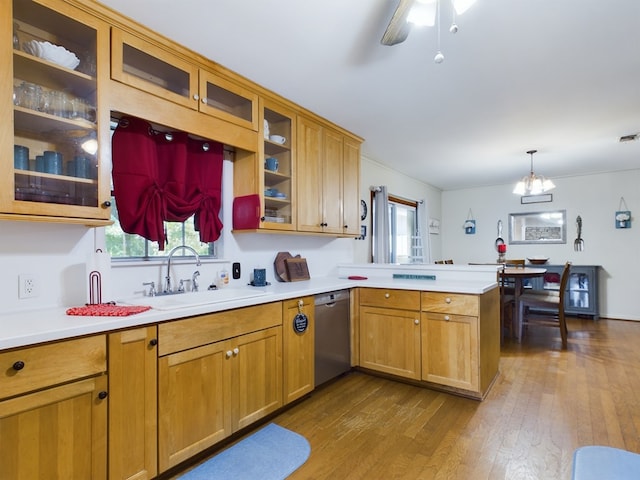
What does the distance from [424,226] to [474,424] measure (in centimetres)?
400

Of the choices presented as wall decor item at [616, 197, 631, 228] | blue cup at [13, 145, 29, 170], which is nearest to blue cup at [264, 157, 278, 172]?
blue cup at [13, 145, 29, 170]

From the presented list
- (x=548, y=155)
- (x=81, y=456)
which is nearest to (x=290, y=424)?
(x=81, y=456)

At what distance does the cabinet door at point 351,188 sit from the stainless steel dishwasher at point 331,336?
0.79 m

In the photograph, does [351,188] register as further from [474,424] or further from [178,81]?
[474,424]

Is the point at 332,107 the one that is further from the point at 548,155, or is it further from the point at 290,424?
the point at 548,155

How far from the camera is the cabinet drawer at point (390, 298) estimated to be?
2808 mm

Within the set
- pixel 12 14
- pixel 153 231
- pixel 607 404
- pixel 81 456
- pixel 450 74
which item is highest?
pixel 450 74

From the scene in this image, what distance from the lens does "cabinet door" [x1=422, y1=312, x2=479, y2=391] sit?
2.56 meters

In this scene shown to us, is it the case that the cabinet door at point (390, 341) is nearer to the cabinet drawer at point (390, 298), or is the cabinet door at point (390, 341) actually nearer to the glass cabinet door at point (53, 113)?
the cabinet drawer at point (390, 298)

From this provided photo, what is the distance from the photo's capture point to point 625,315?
5.34 m

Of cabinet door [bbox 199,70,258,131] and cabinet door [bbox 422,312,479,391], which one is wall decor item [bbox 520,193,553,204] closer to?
cabinet door [bbox 422,312,479,391]

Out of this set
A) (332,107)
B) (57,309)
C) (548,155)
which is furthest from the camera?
(548,155)

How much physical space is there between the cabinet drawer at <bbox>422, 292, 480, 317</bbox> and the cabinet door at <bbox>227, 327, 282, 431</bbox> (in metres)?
1.21

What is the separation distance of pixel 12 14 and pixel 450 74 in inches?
93.2
